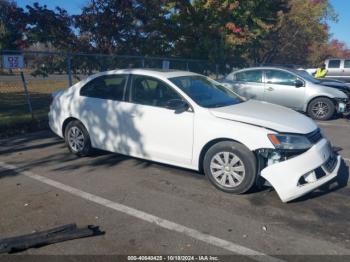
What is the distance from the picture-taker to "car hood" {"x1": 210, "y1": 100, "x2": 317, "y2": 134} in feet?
15.8

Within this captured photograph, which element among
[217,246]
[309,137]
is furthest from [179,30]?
[217,246]

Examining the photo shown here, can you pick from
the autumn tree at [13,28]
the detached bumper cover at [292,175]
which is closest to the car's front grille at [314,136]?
the detached bumper cover at [292,175]

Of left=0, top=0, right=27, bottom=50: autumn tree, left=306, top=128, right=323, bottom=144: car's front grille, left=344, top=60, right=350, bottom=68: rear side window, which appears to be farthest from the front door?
left=344, top=60, right=350, bottom=68: rear side window

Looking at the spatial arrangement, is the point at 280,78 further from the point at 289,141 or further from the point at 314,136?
the point at 289,141

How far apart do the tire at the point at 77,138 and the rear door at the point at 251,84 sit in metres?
6.20

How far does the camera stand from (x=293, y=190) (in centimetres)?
443

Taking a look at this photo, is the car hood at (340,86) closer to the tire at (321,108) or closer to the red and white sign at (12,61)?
the tire at (321,108)

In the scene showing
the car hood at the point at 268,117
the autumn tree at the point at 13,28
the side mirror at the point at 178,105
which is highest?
the autumn tree at the point at 13,28

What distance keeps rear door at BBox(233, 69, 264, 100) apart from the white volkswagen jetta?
5.31 meters

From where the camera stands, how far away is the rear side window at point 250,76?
11359mm

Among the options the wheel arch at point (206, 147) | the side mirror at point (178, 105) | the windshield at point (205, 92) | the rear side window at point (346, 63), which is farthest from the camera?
the rear side window at point (346, 63)

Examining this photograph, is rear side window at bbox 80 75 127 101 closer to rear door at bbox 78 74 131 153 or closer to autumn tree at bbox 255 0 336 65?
rear door at bbox 78 74 131 153

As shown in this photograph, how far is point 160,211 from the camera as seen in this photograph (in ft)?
14.5

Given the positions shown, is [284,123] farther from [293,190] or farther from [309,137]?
[293,190]
